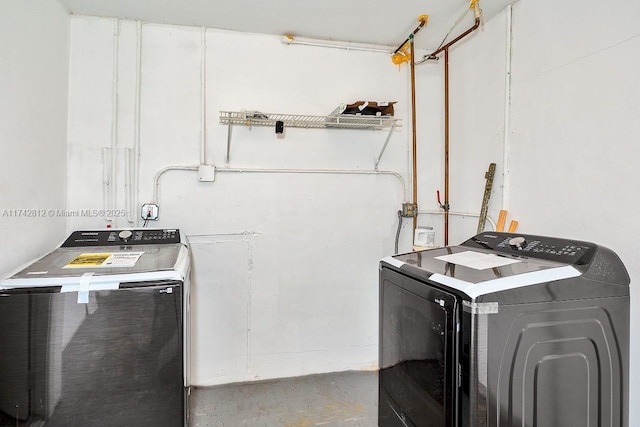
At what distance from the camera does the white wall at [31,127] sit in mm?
1577

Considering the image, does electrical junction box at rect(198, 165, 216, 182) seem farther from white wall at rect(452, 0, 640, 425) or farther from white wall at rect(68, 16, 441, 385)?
white wall at rect(452, 0, 640, 425)

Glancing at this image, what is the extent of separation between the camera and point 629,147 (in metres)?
1.48

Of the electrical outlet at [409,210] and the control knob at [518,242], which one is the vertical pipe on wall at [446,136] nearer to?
the electrical outlet at [409,210]

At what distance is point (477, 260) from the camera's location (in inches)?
58.7

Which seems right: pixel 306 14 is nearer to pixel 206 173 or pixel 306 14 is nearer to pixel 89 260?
pixel 206 173

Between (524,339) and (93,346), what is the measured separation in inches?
61.0

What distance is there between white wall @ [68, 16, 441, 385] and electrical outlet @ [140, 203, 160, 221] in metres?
0.07

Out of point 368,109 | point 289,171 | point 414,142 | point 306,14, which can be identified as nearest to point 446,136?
point 414,142

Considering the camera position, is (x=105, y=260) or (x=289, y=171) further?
(x=289, y=171)

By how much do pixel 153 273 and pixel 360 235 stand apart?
163 centimetres

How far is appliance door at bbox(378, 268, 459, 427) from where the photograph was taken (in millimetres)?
1234

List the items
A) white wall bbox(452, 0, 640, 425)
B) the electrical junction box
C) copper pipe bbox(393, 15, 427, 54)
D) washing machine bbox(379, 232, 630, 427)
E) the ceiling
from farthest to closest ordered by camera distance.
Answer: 1. the electrical junction box
2. copper pipe bbox(393, 15, 427, 54)
3. the ceiling
4. white wall bbox(452, 0, 640, 425)
5. washing machine bbox(379, 232, 630, 427)

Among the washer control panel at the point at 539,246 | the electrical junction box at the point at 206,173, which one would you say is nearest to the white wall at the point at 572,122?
the washer control panel at the point at 539,246

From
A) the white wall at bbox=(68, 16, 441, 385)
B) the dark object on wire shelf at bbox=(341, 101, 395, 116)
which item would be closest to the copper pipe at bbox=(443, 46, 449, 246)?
the white wall at bbox=(68, 16, 441, 385)
